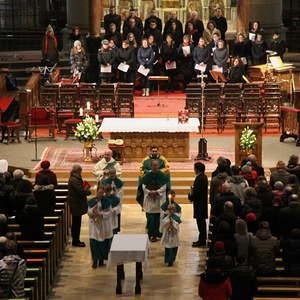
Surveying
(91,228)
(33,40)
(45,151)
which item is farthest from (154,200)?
(33,40)

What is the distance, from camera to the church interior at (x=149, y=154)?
19156 millimetres

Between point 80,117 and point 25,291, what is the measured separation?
499 inches

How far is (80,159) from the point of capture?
90.9 ft

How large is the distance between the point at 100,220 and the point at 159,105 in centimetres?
1231

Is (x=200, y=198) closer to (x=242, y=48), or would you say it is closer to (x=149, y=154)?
(x=149, y=154)

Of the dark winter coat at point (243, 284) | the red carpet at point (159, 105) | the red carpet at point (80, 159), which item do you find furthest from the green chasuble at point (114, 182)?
the red carpet at point (159, 105)

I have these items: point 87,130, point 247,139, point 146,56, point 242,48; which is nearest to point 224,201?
point 247,139

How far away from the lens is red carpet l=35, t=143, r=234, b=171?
26812 millimetres

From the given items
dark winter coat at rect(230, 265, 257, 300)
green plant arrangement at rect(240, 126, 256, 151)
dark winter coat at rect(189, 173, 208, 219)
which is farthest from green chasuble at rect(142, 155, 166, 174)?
dark winter coat at rect(230, 265, 257, 300)

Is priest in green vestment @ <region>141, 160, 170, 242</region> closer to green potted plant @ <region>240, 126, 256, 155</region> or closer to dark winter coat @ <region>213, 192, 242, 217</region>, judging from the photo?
dark winter coat @ <region>213, 192, 242, 217</region>

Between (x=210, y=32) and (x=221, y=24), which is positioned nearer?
(x=210, y=32)

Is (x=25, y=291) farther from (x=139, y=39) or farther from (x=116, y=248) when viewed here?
(x=139, y=39)

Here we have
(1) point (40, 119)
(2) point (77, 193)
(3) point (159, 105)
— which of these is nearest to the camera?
A: (2) point (77, 193)

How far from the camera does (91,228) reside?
832 inches
